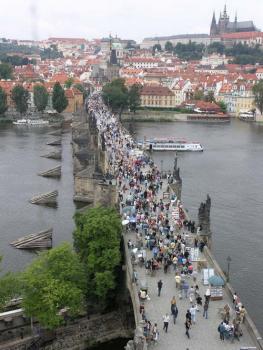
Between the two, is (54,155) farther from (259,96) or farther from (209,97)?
(209,97)

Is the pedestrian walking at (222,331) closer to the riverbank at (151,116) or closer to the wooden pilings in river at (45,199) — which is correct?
the wooden pilings in river at (45,199)

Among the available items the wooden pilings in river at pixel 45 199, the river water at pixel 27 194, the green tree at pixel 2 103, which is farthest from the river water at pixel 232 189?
the green tree at pixel 2 103

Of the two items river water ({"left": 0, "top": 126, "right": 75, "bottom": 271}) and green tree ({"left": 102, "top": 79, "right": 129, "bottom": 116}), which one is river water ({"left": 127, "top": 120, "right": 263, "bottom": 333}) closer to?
green tree ({"left": 102, "top": 79, "right": 129, "bottom": 116})

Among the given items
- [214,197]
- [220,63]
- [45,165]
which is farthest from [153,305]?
[220,63]

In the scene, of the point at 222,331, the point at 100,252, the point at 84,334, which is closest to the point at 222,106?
the point at 100,252

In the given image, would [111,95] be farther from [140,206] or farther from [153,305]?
[153,305]

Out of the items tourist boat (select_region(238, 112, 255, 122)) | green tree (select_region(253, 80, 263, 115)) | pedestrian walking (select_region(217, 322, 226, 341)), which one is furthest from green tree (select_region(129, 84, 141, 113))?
pedestrian walking (select_region(217, 322, 226, 341))
